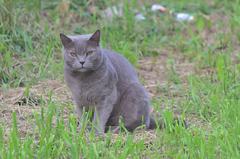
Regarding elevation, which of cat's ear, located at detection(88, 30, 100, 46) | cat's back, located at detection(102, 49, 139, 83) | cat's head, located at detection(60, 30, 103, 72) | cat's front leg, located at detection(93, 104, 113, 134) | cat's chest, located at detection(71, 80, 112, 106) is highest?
cat's ear, located at detection(88, 30, 100, 46)

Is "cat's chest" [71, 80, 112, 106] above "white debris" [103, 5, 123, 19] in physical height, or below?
below

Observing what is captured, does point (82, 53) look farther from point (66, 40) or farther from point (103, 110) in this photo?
point (103, 110)

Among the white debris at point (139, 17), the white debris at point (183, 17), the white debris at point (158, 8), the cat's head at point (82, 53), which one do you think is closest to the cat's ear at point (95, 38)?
the cat's head at point (82, 53)

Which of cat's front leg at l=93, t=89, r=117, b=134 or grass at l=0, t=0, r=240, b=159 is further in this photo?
cat's front leg at l=93, t=89, r=117, b=134

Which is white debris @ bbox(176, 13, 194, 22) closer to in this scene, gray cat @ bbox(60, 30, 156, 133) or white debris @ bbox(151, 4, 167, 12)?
white debris @ bbox(151, 4, 167, 12)

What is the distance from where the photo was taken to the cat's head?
490 centimetres

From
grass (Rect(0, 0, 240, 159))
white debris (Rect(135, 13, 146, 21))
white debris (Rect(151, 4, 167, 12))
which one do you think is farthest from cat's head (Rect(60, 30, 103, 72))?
white debris (Rect(151, 4, 167, 12))

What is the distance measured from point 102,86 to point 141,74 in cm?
151

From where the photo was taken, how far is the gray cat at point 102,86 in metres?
4.93

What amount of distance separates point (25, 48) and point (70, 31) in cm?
83

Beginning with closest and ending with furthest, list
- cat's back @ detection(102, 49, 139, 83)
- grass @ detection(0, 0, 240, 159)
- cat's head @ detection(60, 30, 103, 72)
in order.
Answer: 1. grass @ detection(0, 0, 240, 159)
2. cat's head @ detection(60, 30, 103, 72)
3. cat's back @ detection(102, 49, 139, 83)

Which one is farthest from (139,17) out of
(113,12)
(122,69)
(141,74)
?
(122,69)

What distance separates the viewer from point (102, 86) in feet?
16.5

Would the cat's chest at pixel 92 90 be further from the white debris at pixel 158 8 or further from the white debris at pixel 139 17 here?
the white debris at pixel 158 8
